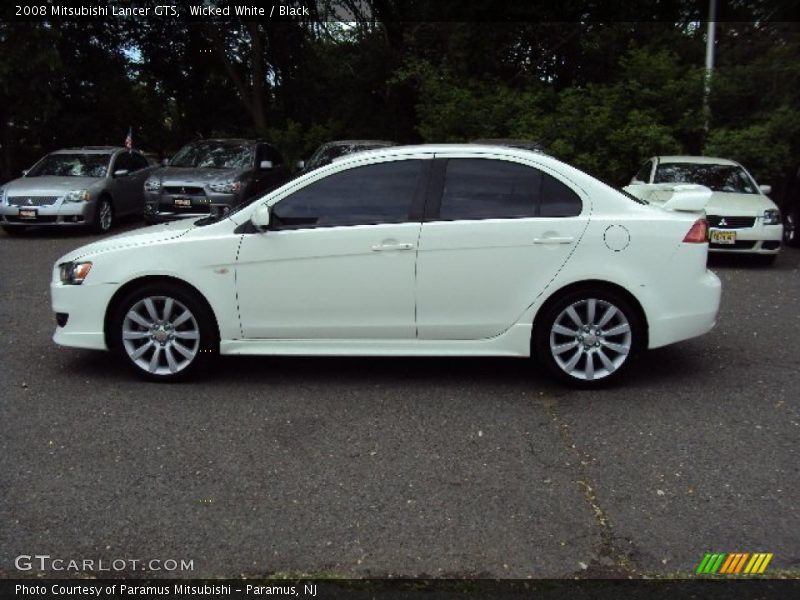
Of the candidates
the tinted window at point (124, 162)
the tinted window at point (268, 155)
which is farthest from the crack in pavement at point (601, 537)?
the tinted window at point (124, 162)

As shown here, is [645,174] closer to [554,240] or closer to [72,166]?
[554,240]

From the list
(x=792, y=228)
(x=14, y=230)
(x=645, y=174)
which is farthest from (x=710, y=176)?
(x=14, y=230)

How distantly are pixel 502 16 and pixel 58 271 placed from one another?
1649 centimetres

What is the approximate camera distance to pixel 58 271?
614 centimetres

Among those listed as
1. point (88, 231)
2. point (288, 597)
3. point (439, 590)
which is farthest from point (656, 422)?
point (88, 231)

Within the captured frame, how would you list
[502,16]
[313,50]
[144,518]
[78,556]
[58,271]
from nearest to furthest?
→ 1. [78,556]
2. [144,518]
3. [58,271]
4. [502,16]
5. [313,50]

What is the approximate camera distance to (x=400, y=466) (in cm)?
460

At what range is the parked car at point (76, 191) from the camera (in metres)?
14.2

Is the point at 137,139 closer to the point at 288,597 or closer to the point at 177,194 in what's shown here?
the point at 177,194

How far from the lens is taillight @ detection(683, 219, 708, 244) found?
579 centimetres

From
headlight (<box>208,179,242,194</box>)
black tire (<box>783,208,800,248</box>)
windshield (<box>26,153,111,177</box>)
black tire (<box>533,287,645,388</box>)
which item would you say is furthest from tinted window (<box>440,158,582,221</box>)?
windshield (<box>26,153,111,177</box>)

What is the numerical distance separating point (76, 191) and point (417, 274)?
1042cm

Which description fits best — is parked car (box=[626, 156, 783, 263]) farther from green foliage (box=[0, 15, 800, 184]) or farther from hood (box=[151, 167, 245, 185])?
hood (box=[151, 167, 245, 185])

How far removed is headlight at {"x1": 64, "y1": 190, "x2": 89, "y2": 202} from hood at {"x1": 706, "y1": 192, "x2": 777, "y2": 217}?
982 centimetres
